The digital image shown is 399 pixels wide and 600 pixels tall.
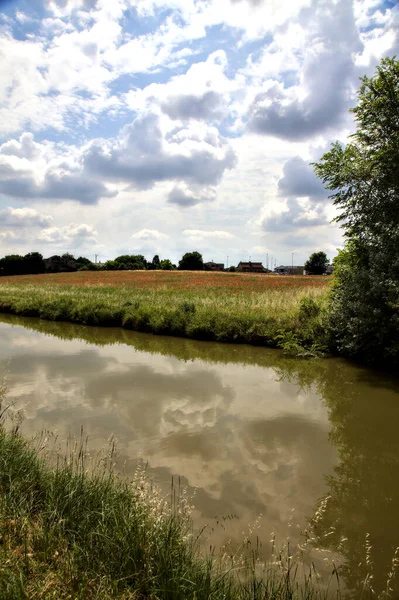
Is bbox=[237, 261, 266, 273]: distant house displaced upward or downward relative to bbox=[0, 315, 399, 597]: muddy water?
upward

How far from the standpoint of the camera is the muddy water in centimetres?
428

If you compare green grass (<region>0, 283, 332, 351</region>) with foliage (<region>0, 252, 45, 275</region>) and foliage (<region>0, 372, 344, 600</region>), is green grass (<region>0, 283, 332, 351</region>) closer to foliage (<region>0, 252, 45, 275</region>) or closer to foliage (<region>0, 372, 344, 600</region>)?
foliage (<region>0, 372, 344, 600</region>)

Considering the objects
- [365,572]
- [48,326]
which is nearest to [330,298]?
[365,572]

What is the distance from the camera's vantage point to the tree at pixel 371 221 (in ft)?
35.3

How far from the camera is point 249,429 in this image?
22.5 feet

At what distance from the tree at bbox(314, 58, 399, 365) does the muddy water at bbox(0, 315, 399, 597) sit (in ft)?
3.90

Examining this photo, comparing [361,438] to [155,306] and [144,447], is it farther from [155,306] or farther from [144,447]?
[155,306]

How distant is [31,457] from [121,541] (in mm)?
1785

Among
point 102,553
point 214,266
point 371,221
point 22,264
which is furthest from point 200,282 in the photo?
point 214,266

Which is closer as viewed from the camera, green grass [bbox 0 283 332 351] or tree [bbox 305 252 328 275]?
green grass [bbox 0 283 332 351]

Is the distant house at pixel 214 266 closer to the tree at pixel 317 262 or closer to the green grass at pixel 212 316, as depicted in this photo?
the tree at pixel 317 262

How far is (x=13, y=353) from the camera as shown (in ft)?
43.1

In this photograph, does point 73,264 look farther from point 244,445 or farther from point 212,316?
point 244,445

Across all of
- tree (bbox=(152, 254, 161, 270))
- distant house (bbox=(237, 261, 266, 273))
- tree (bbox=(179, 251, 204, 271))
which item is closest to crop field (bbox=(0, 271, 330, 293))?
tree (bbox=(179, 251, 204, 271))
